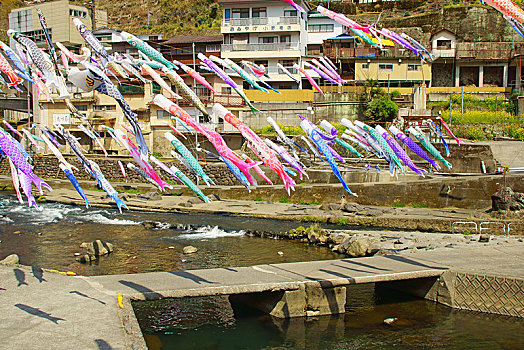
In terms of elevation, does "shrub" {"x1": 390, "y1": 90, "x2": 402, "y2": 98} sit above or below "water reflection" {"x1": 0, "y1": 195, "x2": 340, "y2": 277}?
above

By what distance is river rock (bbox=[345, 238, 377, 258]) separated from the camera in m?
18.0

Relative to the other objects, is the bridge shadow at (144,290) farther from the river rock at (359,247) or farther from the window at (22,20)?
the window at (22,20)

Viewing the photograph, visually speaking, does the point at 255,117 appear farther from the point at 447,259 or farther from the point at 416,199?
the point at 447,259

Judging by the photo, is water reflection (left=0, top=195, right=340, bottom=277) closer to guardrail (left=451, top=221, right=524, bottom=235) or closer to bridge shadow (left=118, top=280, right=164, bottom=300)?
bridge shadow (left=118, top=280, right=164, bottom=300)

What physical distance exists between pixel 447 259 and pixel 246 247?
813cm

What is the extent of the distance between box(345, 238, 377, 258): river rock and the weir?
9.96ft

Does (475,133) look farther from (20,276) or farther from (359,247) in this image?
(20,276)

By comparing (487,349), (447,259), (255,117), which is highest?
(255,117)

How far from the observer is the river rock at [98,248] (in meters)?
18.6

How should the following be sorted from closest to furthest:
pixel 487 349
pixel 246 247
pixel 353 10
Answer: pixel 487 349 < pixel 246 247 < pixel 353 10

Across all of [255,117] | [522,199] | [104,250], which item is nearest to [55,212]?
[104,250]

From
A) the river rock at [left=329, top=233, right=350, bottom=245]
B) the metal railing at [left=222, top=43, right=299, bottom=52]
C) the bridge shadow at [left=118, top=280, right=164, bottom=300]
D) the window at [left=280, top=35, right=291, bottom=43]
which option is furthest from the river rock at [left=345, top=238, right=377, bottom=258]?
the window at [left=280, top=35, right=291, bottom=43]

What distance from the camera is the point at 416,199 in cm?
Result: 2680

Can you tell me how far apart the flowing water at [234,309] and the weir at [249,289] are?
0.41m
